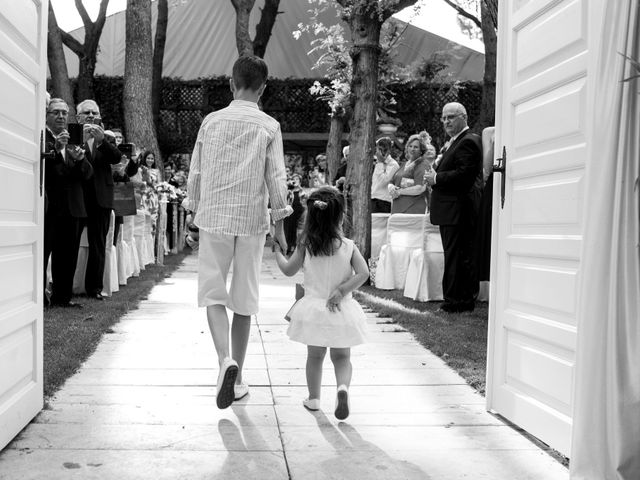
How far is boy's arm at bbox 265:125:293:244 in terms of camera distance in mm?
4590

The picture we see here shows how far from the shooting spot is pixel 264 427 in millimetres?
4191

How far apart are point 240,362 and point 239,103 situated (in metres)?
1.54

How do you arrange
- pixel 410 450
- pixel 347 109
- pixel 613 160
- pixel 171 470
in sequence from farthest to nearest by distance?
pixel 347 109
pixel 410 450
pixel 171 470
pixel 613 160

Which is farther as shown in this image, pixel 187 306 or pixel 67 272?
pixel 187 306

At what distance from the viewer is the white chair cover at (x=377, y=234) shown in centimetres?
1231

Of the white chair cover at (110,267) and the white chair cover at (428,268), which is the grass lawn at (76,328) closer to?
the white chair cover at (110,267)

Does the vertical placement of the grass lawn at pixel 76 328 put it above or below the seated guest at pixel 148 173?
below

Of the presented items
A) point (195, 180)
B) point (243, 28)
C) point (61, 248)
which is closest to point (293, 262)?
point (195, 180)

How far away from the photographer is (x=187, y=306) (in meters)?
8.89

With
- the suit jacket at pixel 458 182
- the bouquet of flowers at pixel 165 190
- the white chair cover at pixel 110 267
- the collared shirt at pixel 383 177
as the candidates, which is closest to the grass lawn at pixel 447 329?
the suit jacket at pixel 458 182

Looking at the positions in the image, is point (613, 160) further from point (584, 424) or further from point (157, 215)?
point (157, 215)

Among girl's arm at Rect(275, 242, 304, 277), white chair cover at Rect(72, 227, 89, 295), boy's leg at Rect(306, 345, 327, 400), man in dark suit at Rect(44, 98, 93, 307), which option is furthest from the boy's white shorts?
white chair cover at Rect(72, 227, 89, 295)

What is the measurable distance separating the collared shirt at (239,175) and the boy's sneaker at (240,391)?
961 millimetres

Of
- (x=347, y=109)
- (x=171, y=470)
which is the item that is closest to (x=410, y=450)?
(x=171, y=470)
